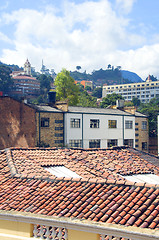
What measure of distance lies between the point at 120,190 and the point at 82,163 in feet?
33.6

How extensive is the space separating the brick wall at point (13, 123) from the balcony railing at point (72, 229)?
1610 inches

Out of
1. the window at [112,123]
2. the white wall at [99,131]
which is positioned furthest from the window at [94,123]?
the window at [112,123]

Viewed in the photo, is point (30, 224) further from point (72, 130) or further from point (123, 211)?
point (72, 130)

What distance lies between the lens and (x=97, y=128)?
182ft

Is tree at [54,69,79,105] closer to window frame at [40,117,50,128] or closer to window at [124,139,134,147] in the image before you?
window at [124,139,134,147]

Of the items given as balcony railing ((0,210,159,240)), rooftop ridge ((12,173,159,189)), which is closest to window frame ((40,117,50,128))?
rooftop ridge ((12,173,159,189))

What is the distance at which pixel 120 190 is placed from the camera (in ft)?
38.0

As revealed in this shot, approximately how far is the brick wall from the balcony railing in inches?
1610

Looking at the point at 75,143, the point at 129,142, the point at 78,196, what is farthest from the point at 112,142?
the point at 78,196

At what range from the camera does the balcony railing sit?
7898 mm

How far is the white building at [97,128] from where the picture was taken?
2051 inches

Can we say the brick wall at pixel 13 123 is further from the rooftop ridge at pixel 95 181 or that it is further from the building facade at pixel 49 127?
the rooftop ridge at pixel 95 181

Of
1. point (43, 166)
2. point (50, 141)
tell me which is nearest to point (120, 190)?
point (43, 166)

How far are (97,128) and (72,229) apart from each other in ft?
153
